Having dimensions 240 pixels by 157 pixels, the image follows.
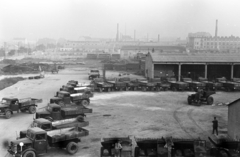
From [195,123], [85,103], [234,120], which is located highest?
[234,120]

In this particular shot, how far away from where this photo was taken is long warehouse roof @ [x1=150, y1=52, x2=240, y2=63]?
4644cm

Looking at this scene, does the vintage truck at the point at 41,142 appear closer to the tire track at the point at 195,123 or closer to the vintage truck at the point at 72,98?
the tire track at the point at 195,123

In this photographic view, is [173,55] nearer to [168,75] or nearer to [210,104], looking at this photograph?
[168,75]

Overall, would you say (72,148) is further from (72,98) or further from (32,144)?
(72,98)

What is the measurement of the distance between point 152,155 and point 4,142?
9122mm

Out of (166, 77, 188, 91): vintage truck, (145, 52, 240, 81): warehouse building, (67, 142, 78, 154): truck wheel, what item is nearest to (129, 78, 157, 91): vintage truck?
(166, 77, 188, 91): vintage truck

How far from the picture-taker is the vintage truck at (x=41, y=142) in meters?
14.4

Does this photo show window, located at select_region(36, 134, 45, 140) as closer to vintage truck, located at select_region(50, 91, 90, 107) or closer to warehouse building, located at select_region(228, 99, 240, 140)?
warehouse building, located at select_region(228, 99, 240, 140)

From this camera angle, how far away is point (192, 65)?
168 feet

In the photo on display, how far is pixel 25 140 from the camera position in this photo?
1494 centimetres

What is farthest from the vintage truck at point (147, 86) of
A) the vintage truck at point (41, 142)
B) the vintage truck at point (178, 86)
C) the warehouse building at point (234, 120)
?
the vintage truck at point (41, 142)

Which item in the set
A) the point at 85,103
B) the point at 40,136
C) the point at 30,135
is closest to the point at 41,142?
the point at 40,136

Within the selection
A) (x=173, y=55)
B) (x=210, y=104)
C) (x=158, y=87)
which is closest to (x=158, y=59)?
(x=173, y=55)

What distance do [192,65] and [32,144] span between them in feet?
133
